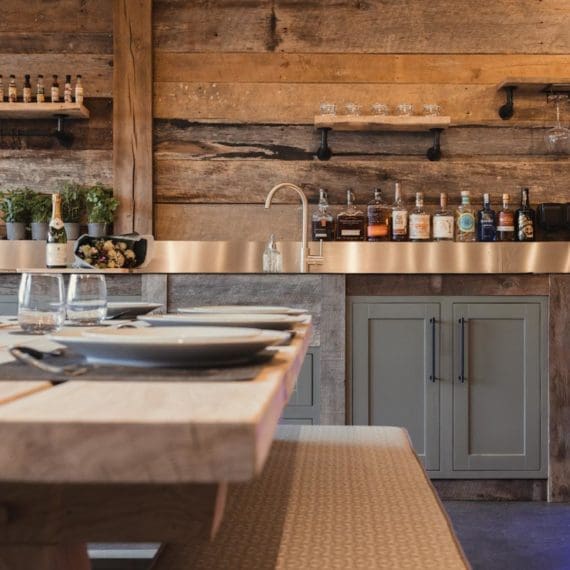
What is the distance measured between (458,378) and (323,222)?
120 centimetres

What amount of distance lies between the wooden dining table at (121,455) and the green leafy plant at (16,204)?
3.28 metres

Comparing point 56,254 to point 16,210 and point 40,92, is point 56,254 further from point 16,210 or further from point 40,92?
point 40,92

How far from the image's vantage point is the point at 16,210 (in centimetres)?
389

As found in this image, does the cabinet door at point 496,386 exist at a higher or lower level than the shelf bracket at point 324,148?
lower

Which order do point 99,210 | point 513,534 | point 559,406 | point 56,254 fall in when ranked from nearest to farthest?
1. point 513,534
2. point 559,406
3. point 56,254
4. point 99,210

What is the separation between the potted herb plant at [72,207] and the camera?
12.8ft

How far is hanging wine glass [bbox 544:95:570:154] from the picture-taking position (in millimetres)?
3955

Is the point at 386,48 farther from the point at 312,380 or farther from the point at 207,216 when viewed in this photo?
the point at 312,380

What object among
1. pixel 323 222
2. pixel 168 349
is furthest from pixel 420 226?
pixel 168 349

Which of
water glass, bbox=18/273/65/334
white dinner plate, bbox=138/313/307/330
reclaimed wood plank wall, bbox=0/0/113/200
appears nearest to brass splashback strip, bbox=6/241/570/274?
reclaimed wood plank wall, bbox=0/0/113/200

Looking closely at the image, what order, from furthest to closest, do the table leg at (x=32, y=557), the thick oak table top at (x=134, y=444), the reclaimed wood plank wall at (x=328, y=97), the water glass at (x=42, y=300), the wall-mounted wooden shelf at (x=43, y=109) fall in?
the reclaimed wood plank wall at (x=328, y=97) → the wall-mounted wooden shelf at (x=43, y=109) → the water glass at (x=42, y=300) → the table leg at (x=32, y=557) → the thick oak table top at (x=134, y=444)

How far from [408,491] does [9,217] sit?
311cm

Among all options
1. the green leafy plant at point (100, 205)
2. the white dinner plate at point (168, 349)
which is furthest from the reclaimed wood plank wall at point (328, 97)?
the white dinner plate at point (168, 349)

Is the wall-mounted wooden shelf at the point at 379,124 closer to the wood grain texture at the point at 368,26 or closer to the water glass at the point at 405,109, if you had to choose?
the water glass at the point at 405,109
